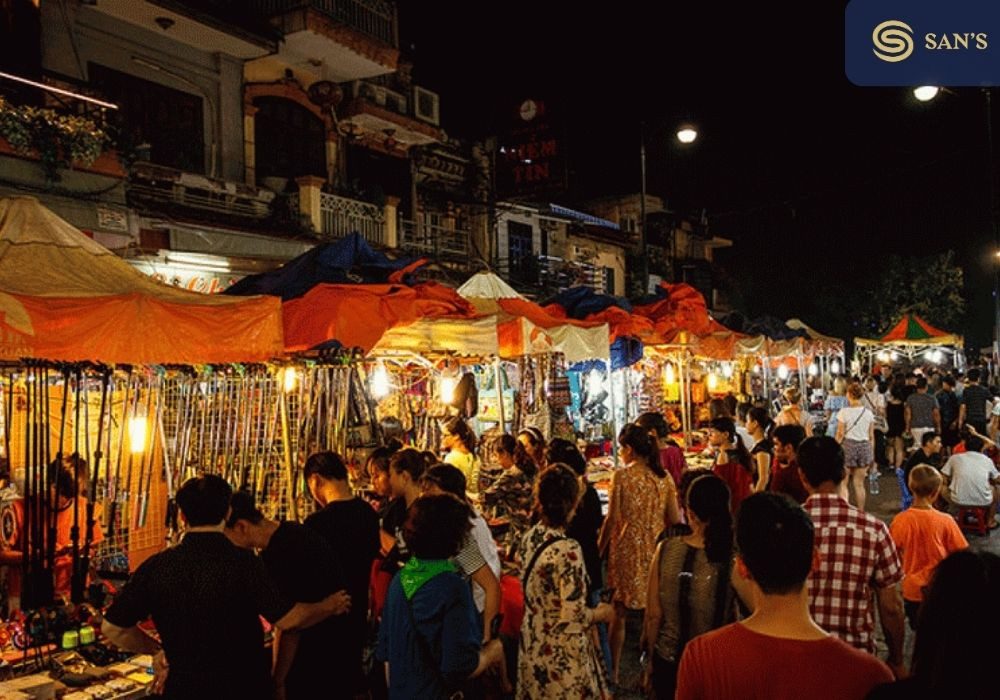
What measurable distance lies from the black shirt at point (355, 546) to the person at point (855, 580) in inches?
102

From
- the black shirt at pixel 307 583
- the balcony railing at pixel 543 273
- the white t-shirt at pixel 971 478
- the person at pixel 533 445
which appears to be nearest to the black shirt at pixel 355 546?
the black shirt at pixel 307 583

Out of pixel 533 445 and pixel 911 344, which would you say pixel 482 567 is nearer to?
pixel 533 445

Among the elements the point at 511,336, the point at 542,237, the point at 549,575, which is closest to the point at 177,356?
the point at 549,575

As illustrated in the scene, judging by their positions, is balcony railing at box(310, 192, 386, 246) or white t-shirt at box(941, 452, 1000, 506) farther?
balcony railing at box(310, 192, 386, 246)

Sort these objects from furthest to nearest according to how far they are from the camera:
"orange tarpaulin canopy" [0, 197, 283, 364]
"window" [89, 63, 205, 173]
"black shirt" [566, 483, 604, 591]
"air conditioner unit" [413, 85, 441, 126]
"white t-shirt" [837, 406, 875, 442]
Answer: "air conditioner unit" [413, 85, 441, 126] → "window" [89, 63, 205, 173] → "white t-shirt" [837, 406, 875, 442] → "black shirt" [566, 483, 604, 591] → "orange tarpaulin canopy" [0, 197, 283, 364]

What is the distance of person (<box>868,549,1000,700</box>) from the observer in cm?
170

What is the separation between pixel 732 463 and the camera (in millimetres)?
7617

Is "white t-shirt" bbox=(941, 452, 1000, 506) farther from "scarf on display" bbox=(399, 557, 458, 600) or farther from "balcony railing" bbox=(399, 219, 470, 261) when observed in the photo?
"balcony railing" bbox=(399, 219, 470, 261)

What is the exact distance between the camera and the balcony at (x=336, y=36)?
15438 mm

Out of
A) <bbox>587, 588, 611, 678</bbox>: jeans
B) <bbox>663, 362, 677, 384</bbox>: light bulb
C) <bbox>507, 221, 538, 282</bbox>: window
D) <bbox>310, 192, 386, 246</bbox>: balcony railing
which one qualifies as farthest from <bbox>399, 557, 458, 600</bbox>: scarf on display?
<bbox>507, 221, 538, 282</bbox>: window

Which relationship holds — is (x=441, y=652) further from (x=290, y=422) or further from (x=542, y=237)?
(x=542, y=237)

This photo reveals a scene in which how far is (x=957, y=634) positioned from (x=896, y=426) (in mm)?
15177

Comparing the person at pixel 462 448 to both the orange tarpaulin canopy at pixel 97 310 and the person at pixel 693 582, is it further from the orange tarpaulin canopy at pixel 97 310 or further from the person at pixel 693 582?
the person at pixel 693 582

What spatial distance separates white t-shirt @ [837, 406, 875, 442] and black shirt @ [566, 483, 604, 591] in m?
7.24
